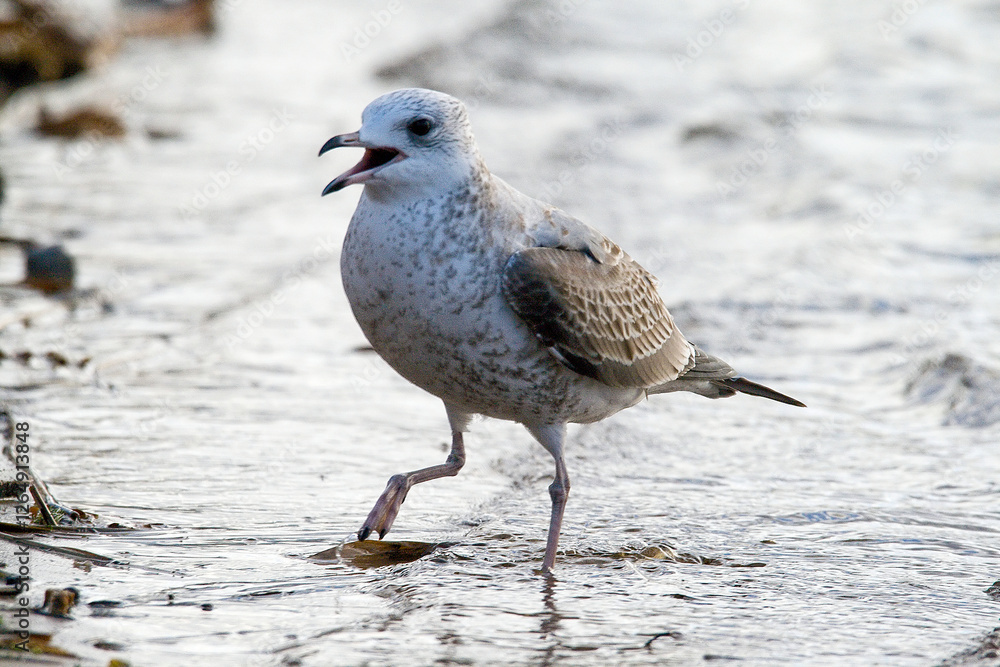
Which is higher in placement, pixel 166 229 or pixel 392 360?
pixel 166 229

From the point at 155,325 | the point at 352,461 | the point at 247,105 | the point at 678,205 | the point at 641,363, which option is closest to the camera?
the point at 641,363

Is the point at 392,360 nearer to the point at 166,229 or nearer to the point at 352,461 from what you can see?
A: the point at 352,461

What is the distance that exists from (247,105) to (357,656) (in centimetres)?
1054

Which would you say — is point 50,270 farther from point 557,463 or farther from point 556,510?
point 556,510

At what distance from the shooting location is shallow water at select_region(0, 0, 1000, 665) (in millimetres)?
4270

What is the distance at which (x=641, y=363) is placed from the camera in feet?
17.6

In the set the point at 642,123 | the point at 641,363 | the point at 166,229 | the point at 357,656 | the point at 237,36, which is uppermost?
the point at 237,36

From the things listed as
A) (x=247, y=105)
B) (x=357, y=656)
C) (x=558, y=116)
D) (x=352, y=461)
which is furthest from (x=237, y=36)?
(x=357, y=656)
